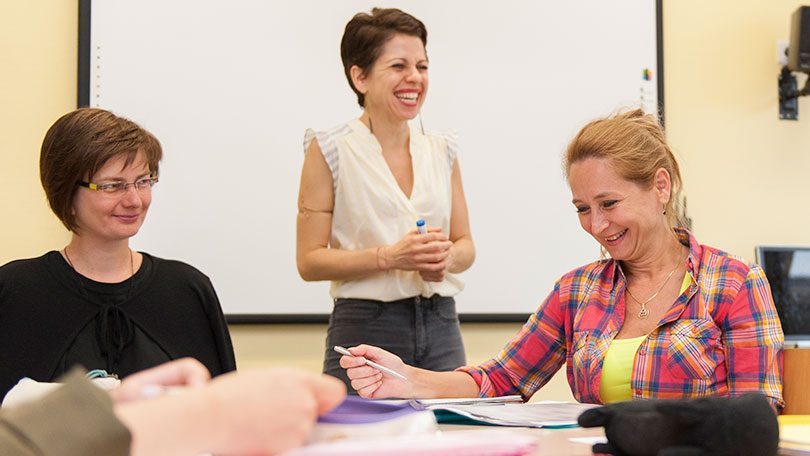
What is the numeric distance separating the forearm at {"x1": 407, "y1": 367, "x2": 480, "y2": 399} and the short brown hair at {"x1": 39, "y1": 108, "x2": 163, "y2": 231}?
803mm

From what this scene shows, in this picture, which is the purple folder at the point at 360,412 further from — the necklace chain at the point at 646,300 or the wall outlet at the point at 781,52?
the wall outlet at the point at 781,52

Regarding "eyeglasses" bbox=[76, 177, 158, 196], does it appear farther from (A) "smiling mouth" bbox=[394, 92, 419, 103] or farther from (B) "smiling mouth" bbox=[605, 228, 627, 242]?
(B) "smiling mouth" bbox=[605, 228, 627, 242]

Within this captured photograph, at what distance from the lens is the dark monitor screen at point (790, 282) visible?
11.1 ft

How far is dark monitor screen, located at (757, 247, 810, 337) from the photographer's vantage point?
134 inches

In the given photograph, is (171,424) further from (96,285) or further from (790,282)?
(790,282)

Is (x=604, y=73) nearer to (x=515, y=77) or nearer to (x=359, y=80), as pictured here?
(x=515, y=77)

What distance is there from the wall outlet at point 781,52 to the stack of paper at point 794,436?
2.65m

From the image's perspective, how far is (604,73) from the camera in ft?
11.4

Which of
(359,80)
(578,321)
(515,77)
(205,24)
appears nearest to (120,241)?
(359,80)

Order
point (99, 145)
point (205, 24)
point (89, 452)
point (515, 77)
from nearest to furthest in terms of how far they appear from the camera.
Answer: point (89, 452), point (99, 145), point (205, 24), point (515, 77)

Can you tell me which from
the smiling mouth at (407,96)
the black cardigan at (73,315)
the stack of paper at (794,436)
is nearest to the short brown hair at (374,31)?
the smiling mouth at (407,96)

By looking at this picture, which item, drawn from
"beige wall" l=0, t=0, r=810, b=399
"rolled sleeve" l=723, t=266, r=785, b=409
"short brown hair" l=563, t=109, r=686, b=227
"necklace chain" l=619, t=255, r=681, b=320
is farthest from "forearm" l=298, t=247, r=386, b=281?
"beige wall" l=0, t=0, r=810, b=399

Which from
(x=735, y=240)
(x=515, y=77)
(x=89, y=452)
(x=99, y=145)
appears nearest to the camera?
(x=89, y=452)

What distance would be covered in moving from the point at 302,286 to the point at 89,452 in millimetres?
2424
